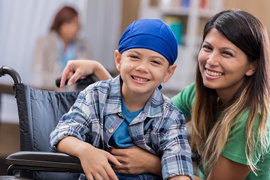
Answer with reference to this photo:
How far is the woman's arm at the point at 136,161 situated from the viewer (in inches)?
56.1

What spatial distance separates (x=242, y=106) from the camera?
5.28 ft

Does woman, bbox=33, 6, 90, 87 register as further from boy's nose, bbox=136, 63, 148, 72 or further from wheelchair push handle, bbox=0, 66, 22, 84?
boy's nose, bbox=136, 63, 148, 72

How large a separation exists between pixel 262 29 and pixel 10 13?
10.8 ft

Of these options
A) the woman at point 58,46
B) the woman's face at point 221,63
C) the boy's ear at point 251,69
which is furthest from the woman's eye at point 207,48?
the woman at point 58,46

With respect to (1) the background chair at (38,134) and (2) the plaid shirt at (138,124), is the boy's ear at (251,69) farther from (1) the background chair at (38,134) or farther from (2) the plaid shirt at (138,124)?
(1) the background chair at (38,134)

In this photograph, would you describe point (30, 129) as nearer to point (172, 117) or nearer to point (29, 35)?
point (172, 117)

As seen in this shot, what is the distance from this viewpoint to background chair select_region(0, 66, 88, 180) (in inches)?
47.8

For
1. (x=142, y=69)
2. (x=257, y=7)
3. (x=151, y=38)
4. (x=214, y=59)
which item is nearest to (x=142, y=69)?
(x=142, y=69)

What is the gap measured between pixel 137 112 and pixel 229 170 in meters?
0.44

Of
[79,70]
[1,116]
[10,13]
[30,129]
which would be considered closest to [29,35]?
[10,13]

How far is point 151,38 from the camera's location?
1360mm

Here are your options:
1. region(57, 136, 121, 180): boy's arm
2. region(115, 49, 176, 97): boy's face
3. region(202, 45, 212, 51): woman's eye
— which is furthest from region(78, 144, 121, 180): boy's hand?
region(202, 45, 212, 51): woman's eye

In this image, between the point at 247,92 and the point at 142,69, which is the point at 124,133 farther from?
the point at 247,92

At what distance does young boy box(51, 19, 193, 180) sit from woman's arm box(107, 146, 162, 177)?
22 millimetres
